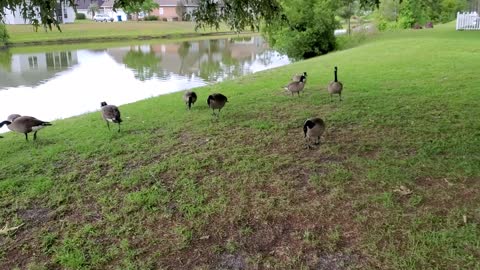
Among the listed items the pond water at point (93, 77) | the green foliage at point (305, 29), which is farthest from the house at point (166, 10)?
the green foliage at point (305, 29)

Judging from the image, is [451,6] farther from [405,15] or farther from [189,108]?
[189,108]

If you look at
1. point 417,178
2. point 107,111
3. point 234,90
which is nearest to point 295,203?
point 417,178

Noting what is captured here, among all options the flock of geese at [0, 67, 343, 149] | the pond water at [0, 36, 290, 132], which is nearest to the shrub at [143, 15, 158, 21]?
the pond water at [0, 36, 290, 132]

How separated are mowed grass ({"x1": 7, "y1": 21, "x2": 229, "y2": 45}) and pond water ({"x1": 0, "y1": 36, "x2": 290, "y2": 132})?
976 centimetres

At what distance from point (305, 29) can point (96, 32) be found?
3207 centimetres

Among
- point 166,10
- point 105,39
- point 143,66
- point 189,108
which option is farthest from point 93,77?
point 166,10

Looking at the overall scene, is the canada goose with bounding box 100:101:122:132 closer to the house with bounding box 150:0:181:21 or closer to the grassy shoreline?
the grassy shoreline

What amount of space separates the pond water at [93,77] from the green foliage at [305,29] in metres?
1.71

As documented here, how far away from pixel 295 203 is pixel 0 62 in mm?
29762

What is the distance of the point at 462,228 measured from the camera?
146 inches

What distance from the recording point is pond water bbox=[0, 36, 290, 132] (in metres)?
14.8

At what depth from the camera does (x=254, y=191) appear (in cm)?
473

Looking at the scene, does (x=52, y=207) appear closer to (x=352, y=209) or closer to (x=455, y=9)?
(x=352, y=209)

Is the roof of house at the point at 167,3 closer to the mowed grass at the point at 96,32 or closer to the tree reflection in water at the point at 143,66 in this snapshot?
the mowed grass at the point at 96,32
